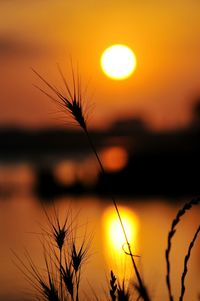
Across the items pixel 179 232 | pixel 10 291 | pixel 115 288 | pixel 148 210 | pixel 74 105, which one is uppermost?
pixel 148 210

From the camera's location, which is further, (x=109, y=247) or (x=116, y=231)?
(x=116, y=231)

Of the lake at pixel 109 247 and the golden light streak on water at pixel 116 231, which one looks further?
the golden light streak on water at pixel 116 231

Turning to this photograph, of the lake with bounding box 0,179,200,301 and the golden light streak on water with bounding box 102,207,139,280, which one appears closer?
the lake with bounding box 0,179,200,301

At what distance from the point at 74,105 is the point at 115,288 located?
0.72m

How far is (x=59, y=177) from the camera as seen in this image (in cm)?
9975

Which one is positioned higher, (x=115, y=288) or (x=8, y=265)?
(x=8, y=265)

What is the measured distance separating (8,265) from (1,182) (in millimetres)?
80343

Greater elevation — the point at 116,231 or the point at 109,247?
the point at 116,231

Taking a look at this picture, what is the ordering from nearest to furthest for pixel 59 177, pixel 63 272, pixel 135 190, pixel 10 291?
pixel 63 272
pixel 10 291
pixel 135 190
pixel 59 177

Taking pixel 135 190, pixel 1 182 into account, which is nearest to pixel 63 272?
pixel 135 190

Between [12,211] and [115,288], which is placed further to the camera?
[12,211]

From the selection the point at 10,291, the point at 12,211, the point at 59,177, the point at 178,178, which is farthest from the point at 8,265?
the point at 59,177

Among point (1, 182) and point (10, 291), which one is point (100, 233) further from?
point (1, 182)

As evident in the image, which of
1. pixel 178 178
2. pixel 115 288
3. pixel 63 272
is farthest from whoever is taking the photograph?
pixel 178 178
